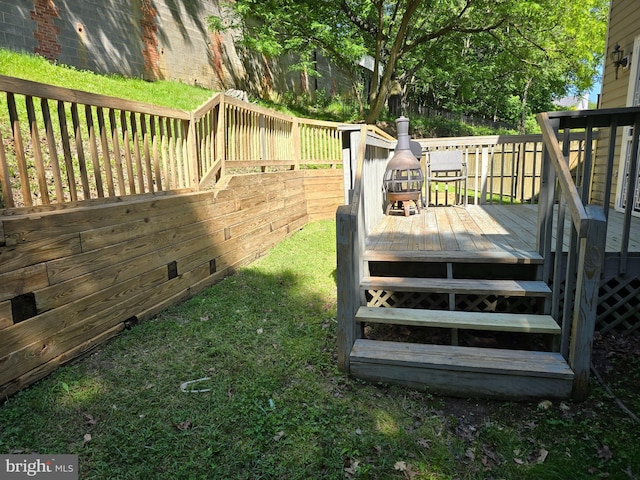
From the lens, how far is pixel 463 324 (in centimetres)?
270

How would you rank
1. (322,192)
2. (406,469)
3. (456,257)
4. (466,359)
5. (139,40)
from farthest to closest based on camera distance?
(139,40), (322,192), (456,257), (466,359), (406,469)

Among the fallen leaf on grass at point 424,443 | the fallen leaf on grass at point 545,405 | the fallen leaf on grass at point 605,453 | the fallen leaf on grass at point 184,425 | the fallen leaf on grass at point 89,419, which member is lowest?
the fallen leaf on grass at point 605,453

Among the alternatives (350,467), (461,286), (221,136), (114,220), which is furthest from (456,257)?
(221,136)

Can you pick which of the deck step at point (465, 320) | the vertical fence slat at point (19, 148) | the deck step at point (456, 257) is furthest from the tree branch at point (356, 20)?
the deck step at point (465, 320)

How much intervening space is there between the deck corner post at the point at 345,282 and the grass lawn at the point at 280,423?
0.21m

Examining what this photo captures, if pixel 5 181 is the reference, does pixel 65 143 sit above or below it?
above

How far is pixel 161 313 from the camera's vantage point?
143 inches

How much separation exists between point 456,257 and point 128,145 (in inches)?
114

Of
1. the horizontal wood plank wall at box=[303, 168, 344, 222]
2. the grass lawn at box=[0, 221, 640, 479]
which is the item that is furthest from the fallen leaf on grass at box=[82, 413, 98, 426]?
the horizontal wood plank wall at box=[303, 168, 344, 222]

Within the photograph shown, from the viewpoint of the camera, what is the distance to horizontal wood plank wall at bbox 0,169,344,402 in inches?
93.3

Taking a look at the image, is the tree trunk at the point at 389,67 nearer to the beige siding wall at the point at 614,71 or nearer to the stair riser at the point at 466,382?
the beige siding wall at the point at 614,71

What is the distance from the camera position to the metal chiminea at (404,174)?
5.08 metres

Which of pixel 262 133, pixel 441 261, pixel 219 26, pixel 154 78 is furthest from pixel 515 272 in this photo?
pixel 219 26

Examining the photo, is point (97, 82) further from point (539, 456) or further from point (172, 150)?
point (539, 456)
